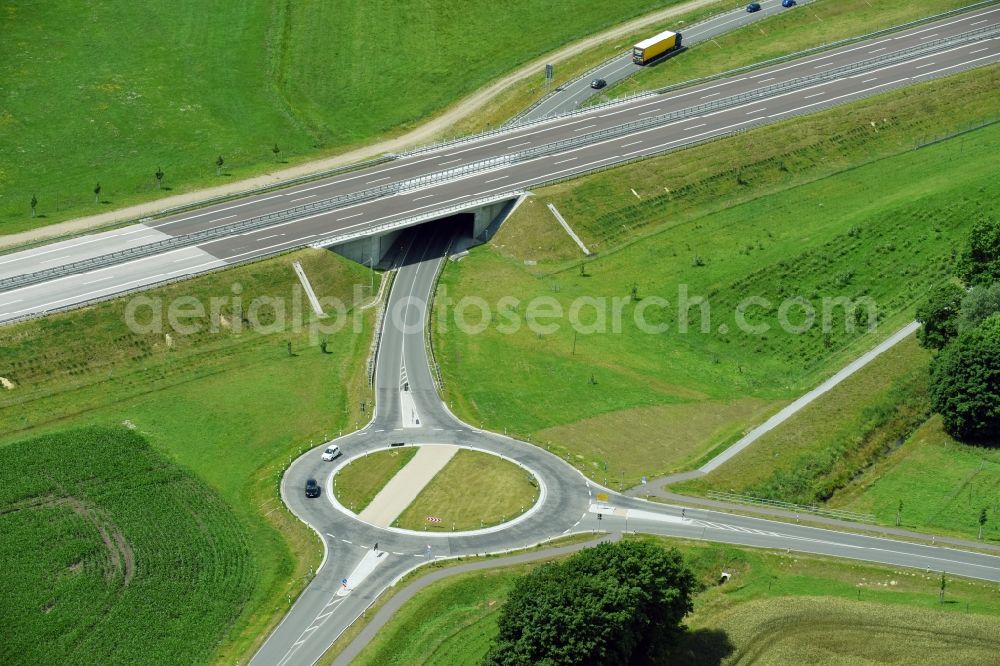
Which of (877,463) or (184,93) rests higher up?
(184,93)

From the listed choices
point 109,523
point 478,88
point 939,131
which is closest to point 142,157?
point 478,88

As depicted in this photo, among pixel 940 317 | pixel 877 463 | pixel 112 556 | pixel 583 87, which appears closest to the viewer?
pixel 112 556

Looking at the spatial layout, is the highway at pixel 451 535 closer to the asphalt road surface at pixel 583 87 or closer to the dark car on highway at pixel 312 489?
the dark car on highway at pixel 312 489

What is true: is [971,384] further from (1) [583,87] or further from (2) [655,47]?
(2) [655,47]

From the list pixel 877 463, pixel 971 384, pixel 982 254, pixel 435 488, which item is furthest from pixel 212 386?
pixel 982 254

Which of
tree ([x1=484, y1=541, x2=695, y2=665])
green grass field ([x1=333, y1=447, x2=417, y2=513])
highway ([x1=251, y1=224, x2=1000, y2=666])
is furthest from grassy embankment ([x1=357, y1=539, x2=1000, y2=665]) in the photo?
green grass field ([x1=333, y1=447, x2=417, y2=513])

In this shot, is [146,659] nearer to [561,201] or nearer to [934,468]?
[934,468]

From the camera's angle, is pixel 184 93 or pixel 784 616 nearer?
pixel 784 616
